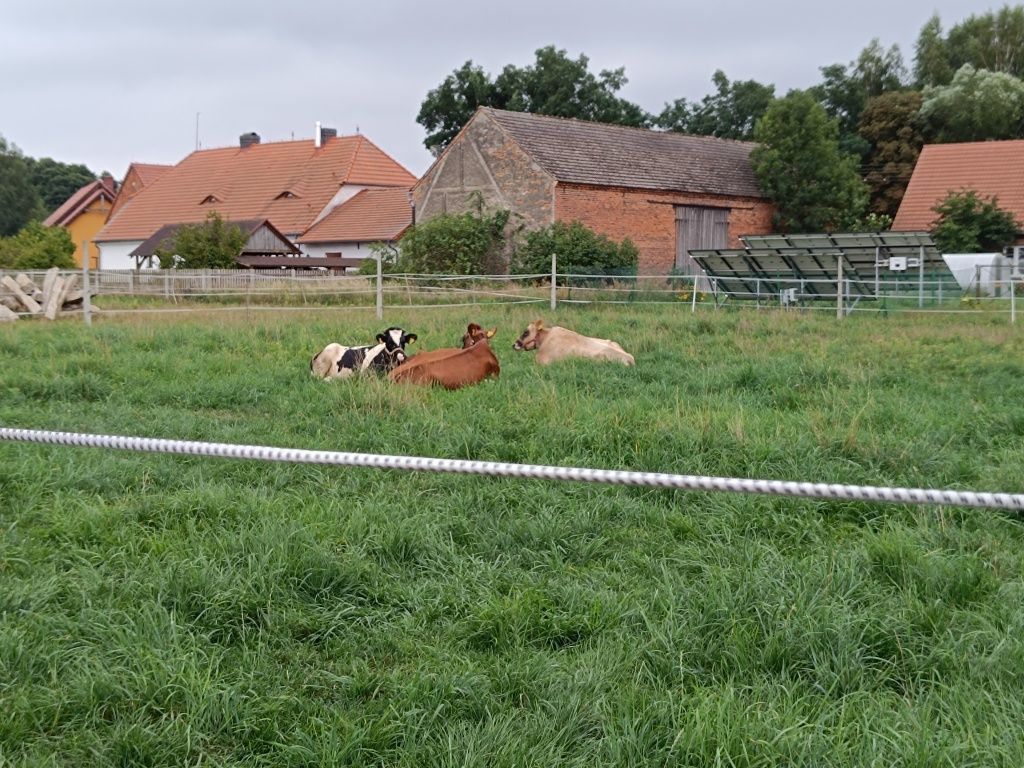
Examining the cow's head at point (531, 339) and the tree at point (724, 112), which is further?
the tree at point (724, 112)

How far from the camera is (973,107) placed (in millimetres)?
42281

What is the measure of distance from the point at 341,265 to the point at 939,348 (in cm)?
3312

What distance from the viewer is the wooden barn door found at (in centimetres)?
3241

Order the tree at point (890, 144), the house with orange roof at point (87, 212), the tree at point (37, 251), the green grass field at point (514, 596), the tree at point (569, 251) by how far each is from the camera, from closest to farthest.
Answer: the green grass field at point (514, 596)
the tree at point (569, 251)
the tree at point (37, 251)
the tree at point (890, 144)
the house with orange roof at point (87, 212)

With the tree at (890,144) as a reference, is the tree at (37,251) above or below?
below

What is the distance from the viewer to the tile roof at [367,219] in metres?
44.8

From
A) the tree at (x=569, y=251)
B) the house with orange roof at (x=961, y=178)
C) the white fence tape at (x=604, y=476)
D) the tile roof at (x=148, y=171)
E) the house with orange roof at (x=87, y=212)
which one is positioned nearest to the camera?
the white fence tape at (x=604, y=476)

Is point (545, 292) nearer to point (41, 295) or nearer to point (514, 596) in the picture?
point (41, 295)

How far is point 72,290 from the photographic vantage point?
810 inches

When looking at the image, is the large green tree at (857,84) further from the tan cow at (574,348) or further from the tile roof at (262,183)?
the tan cow at (574,348)

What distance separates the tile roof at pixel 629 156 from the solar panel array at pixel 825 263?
803 cm

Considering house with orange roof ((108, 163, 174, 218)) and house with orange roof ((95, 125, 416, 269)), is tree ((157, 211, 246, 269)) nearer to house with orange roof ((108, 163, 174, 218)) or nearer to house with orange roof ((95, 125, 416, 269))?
house with orange roof ((95, 125, 416, 269))

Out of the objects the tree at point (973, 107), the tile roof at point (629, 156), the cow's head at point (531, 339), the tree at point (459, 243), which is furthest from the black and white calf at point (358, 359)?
the tree at point (973, 107)

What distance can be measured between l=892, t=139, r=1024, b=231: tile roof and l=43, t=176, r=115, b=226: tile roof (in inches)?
2057
